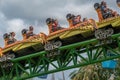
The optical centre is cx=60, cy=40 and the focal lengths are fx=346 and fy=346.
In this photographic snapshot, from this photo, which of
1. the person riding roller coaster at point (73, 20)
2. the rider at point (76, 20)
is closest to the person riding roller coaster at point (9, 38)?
the person riding roller coaster at point (73, 20)

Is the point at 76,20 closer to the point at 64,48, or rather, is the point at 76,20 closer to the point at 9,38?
the point at 64,48

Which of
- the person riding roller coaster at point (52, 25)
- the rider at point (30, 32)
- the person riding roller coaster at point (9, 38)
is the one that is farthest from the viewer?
the person riding roller coaster at point (9, 38)

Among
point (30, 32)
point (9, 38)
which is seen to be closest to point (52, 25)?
point (30, 32)

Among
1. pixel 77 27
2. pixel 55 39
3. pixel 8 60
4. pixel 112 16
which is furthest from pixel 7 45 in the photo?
pixel 112 16

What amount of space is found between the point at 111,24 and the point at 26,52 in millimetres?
4459

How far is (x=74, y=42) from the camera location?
1468cm

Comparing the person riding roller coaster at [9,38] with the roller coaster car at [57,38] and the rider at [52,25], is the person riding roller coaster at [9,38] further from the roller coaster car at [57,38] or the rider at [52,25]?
the rider at [52,25]

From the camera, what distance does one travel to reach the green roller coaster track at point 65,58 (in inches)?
533

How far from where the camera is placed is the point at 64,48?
13906mm

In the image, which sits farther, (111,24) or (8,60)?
(8,60)

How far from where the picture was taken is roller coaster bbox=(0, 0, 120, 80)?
13.4 meters

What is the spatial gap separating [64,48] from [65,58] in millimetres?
978

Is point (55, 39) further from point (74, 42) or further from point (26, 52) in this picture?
point (26, 52)

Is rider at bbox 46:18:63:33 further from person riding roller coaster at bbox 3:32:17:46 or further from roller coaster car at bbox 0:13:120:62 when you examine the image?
person riding roller coaster at bbox 3:32:17:46
